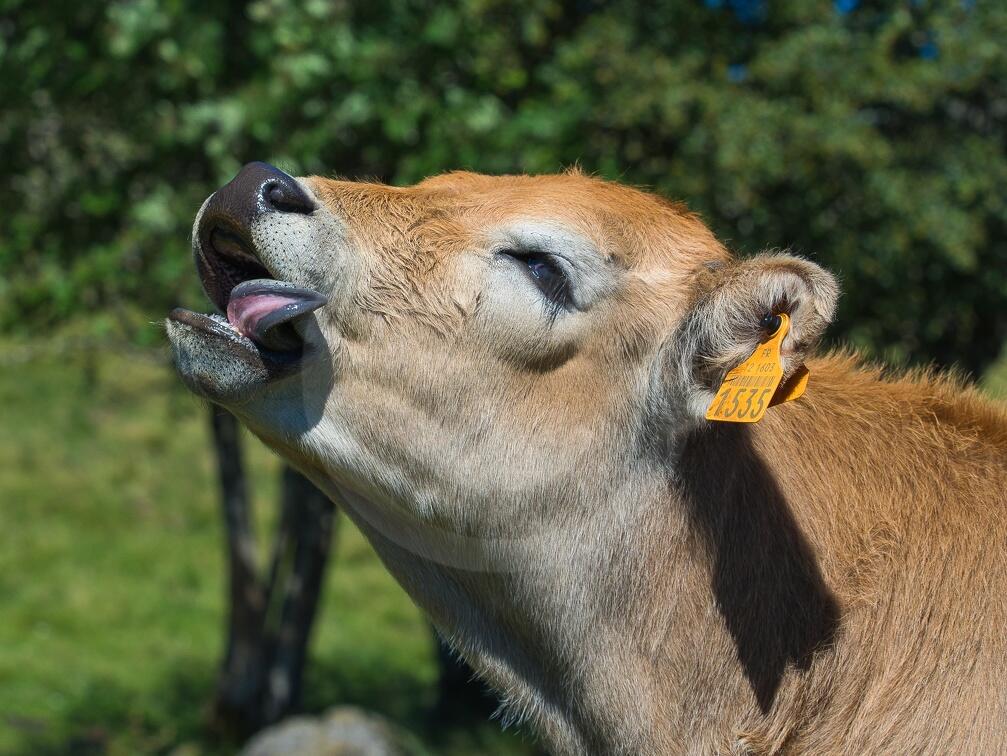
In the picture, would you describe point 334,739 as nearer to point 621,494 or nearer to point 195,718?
point 195,718

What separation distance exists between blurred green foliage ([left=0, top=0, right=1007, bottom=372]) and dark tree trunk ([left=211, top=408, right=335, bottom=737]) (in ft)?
7.07

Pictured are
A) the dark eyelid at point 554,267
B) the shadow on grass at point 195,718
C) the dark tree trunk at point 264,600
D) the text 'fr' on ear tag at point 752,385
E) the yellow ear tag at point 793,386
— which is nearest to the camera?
the text 'fr' on ear tag at point 752,385

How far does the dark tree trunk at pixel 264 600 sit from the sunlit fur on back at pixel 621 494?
5.99m

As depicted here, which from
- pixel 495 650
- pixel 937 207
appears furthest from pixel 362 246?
pixel 937 207

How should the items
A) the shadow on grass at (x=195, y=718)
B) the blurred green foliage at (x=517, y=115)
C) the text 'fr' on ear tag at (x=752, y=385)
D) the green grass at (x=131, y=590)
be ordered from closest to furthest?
the text 'fr' on ear tag at (x=752, y=385), the blurred green foliage at (x=517, y=115), the shadow on grass at (x=195, y=718), the green grass at (x=131, y=590)

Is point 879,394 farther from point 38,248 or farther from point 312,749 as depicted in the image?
point 38,248

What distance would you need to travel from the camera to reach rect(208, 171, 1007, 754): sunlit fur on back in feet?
10.6

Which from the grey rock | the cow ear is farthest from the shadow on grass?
the cow ear

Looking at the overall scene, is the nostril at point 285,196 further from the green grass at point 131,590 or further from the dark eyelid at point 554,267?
the green grass at point 131,590

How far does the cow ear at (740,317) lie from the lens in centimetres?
308

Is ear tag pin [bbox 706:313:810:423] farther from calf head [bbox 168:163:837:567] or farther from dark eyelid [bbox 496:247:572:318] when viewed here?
dark eyelid [bbox 496:247:572:318]

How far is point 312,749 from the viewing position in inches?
298

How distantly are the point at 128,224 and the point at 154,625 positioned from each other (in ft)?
20.7

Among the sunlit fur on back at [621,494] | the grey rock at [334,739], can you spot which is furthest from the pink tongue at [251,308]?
the grey rock at [334,739]
